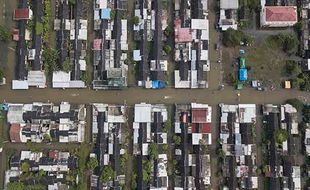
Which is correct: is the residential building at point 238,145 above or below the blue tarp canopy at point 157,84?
below

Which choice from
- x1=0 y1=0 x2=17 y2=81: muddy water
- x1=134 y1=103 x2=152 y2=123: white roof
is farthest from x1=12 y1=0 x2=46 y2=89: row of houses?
x1=134 y1=103 x2=152 y2=123: white roof

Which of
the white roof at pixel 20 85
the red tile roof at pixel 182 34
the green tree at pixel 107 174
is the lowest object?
the green tree at pixel 107 174

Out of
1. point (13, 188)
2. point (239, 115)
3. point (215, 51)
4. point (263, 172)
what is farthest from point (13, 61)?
point (263, 172)

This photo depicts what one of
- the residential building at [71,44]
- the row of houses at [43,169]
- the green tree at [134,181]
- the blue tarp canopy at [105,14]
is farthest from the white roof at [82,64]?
the green tree at [134,181]

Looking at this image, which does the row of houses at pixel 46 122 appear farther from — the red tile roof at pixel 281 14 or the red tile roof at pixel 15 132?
the red tile roof at pixel 281 14

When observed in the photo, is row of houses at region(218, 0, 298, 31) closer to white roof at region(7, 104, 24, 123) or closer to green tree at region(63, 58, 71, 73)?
green tree at region(63, 58, 71, 73)

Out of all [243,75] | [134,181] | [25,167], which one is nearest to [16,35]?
[25,167]

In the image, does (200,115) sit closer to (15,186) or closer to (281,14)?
(281,14)
